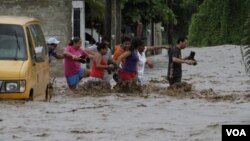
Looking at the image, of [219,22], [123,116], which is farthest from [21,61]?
[219,22]

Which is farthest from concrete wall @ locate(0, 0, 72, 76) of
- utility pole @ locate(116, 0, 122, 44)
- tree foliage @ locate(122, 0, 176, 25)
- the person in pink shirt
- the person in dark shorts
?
tree foliage @ locate(122, 0, 176, 25)

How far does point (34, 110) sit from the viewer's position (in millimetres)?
13062

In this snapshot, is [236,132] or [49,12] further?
[49,12]

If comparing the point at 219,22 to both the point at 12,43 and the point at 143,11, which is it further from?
the point at 12,43

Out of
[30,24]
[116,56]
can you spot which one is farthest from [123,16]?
[30,24]

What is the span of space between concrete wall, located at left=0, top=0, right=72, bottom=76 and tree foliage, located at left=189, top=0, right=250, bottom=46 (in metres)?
23.4

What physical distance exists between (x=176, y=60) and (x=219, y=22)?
38.4 meters

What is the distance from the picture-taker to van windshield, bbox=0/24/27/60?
14.0 metres

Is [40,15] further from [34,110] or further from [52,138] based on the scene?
[52,138]

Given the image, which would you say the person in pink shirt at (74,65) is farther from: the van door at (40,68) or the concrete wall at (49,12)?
the concrete wall at (49,12)

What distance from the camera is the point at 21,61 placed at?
13.8m

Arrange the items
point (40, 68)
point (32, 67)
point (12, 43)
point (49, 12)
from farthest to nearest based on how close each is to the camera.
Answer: point (49, 12), point (40, 68), point (12, 43), point (32, 67)

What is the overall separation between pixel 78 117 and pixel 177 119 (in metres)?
1.57

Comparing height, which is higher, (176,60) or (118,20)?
(118,20)
